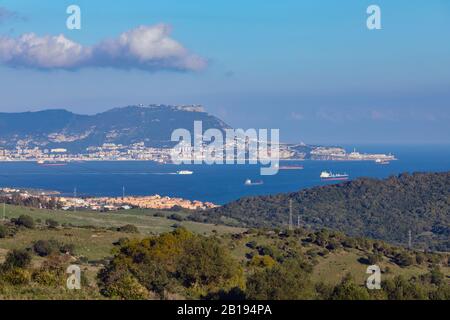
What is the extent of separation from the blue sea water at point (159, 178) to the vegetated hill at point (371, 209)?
29.6m

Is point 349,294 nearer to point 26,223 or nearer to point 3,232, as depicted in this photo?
point 3,232

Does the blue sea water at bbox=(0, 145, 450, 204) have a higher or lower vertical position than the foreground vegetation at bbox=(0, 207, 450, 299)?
lower

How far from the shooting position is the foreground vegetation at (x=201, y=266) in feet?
42.6

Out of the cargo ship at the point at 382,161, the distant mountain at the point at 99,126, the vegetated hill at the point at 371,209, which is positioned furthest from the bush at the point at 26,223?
the cargo ship at the point at 382,161

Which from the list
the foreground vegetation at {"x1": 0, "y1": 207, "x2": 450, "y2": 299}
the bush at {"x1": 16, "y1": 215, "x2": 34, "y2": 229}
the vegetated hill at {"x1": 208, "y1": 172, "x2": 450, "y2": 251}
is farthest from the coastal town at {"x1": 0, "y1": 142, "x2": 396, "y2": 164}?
the bush at {"x1": 16, "y1": 215, "x2": 34, "y2": 229}

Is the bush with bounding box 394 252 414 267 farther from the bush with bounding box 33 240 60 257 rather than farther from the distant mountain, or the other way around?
the distant mountain

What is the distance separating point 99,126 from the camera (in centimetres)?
18775

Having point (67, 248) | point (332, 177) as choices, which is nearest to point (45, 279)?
point (67, 248)

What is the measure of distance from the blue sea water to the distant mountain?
846cm

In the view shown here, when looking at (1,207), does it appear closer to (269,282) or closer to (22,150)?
(269,282)

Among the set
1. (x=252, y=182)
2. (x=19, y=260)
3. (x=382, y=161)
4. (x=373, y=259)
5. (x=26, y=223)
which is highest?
(x=19, y=260)

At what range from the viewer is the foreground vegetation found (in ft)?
42.6

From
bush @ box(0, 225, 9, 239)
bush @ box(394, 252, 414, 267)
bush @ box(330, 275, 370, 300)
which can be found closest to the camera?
bush @ box(330, 275, 370, 300)

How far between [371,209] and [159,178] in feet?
260
